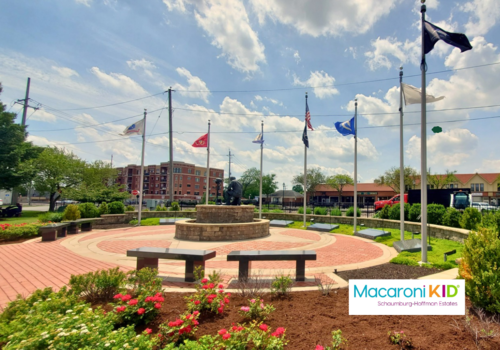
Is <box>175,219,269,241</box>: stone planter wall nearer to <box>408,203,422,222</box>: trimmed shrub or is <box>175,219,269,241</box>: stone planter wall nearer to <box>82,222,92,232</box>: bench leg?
<box>82,222,92,232</box>: bench leg

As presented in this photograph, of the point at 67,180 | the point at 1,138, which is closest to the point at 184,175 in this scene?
the point at 67,180

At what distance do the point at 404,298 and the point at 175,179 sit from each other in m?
88.5

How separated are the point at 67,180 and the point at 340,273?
38.2 m

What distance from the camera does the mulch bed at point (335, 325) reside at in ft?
10.4

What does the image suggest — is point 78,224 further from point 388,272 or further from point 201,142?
point 388,272

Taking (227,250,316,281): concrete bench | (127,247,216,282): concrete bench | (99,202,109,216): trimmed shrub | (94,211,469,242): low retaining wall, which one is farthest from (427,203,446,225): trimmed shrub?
(99,202,109,216): trimmed shrub

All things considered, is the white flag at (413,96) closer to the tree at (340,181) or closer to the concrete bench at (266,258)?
the concrete bench at (266,258)

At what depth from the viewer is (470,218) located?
1144 cm

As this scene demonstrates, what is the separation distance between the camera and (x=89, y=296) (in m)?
4.45

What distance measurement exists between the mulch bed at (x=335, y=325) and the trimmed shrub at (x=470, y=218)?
9.24m

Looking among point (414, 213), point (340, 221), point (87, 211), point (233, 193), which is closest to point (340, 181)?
point (340, 221)

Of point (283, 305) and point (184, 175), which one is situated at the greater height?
point (184, 175)

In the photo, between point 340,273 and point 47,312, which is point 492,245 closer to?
point 340,273

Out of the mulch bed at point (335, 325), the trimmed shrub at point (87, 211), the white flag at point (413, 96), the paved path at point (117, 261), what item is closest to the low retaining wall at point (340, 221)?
the trimmed shrub at point (87, 211)
